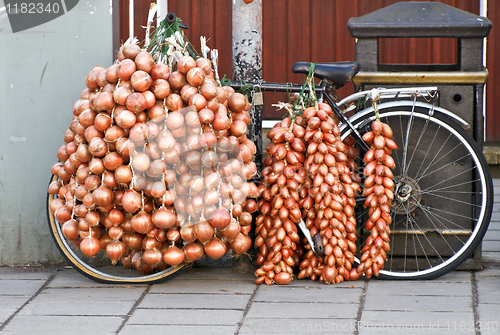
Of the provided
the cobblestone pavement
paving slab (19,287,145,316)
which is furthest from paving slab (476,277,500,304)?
paving slab (19,287,145,316)

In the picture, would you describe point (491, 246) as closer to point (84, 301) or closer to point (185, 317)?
point (185, 317)

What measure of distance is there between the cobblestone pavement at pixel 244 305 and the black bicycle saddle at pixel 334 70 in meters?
1.15

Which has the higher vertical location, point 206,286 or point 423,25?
point 423,25

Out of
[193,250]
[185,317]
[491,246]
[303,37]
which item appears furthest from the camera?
[303,37]

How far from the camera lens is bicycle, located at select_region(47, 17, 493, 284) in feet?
10.8

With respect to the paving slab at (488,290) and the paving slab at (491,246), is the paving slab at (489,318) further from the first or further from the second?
the paving slab at (491,246)

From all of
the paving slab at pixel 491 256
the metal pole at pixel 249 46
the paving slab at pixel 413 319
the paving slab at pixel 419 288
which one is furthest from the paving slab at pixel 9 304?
the paving slab at pixel 491 256

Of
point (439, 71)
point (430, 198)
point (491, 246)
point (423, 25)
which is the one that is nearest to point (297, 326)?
point (430, 198)

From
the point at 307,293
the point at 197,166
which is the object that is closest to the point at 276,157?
the point at 197,166

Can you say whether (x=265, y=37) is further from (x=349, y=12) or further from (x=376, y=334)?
(x=376, y=334)

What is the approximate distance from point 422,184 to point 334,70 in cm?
87

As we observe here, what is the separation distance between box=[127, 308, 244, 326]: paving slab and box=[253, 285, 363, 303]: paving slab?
0.26m

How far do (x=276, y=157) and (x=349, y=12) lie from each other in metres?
4.20

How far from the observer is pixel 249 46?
3.52m
